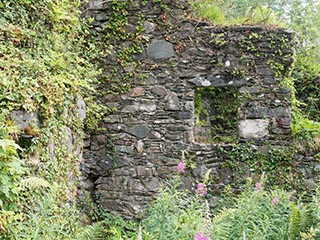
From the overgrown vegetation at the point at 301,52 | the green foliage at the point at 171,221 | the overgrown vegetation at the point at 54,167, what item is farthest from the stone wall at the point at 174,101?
the green foliage at the point at 171,221

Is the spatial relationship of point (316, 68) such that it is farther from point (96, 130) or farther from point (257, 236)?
point (257, 236)

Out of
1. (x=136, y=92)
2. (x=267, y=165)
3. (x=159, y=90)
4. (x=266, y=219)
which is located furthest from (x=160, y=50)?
(x=266, y=219)

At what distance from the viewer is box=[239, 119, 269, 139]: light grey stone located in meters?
6.04

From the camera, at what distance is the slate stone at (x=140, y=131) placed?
20.1ft

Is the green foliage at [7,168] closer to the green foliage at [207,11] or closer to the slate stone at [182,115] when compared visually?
the slate stone at [182,115]

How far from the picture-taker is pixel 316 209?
4.40 meters

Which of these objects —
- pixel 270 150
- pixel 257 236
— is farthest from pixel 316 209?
pixel 270 150

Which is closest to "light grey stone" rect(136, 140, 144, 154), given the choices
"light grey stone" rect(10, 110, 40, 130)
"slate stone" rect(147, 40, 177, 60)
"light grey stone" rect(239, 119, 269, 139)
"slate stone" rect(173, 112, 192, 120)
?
"slate stone" rect(173, 112, 192, 120)

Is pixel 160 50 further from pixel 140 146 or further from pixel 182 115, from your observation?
pixel 140 146

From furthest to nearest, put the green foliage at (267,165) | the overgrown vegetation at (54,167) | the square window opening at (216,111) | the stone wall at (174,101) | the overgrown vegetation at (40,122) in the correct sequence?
the square window opening at (216,111), the stone wall at (174,101), the green foliage at (267,165), the overgrown vegetation at (54,167), the overgrown vegetation at (40,122)

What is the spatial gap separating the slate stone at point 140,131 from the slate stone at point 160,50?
110cm

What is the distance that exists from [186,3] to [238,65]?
1.31 metres

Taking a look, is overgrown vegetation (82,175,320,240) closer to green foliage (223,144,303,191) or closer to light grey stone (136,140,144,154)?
green foliage (223,144,303,191)

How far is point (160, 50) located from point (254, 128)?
1.87 metres
